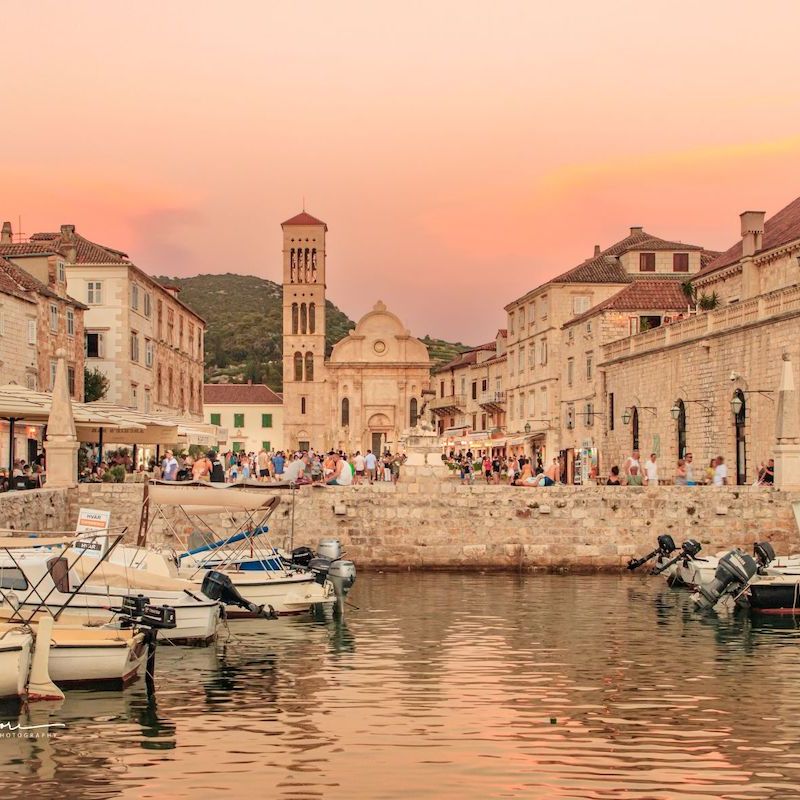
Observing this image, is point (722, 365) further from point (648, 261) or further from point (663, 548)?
point (648, 261)

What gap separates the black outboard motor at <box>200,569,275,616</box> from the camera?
22.1 metres

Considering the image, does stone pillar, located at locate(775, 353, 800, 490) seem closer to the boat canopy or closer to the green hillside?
the boat canopy

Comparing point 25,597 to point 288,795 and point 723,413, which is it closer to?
point 288,795

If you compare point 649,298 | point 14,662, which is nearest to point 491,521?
point 14,662

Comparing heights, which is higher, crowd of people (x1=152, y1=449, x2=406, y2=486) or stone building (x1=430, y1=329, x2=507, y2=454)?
stone building (x1=430, y1=329, x2=507, y2=454)

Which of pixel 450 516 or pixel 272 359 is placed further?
pixel 272 359

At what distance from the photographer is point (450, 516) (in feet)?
113

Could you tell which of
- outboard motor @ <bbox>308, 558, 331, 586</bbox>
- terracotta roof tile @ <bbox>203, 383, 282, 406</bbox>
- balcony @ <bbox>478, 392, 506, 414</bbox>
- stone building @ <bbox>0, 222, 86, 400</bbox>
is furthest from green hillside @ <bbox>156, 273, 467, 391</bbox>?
outboard motor @ <bbox>308, 558, 331, 586</bbox>

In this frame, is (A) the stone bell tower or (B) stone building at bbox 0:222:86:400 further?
(A) the stone bell tower

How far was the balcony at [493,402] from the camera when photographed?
85562 mm

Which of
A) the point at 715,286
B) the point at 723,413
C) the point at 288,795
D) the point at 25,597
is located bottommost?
the point at 288,795

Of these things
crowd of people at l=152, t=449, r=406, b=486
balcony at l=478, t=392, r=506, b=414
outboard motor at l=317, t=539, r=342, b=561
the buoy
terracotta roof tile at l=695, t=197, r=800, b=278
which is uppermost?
terracotta roof tile at l=695, t=197, r=800, b=278

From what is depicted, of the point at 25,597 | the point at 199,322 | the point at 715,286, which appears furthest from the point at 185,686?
the point at 199,322

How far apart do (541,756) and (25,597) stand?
8355mm
